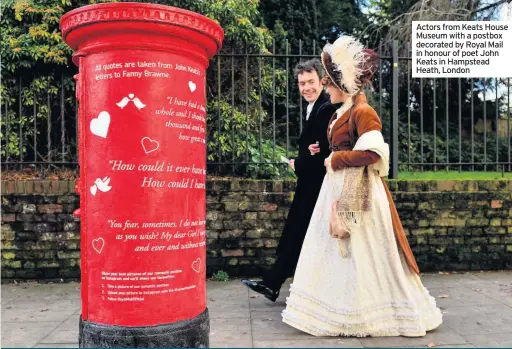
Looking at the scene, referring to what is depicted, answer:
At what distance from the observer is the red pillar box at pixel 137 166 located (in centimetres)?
268

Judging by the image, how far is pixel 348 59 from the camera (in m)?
3.49

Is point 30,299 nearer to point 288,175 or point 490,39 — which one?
point 288,175

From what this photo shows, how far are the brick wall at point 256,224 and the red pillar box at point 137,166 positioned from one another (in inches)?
107

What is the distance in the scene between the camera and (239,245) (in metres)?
5.59

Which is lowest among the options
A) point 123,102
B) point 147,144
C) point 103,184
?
point 103,184

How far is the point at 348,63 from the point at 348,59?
28 mm

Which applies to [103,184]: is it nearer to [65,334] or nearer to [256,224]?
[65,334]

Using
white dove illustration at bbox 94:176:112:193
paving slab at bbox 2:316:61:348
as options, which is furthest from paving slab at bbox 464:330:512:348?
paving slab at bbox 2:316:61:348

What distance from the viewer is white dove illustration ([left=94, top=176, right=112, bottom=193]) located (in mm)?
2721

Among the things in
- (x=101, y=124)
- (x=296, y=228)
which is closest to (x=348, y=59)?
(x=296, y=228)

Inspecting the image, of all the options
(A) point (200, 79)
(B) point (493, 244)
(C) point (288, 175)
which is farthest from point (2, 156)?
(B) point (493, 244)

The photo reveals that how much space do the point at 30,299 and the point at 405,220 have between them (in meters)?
4.07

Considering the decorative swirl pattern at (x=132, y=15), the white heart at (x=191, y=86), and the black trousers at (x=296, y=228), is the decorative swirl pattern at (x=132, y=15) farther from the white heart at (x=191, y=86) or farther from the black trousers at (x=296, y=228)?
the black trousers at (x=296, y=228)

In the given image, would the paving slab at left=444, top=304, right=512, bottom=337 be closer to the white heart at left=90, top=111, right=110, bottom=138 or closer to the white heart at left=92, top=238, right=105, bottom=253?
the white heart at left=92, top=238, right=105, bottom=253
